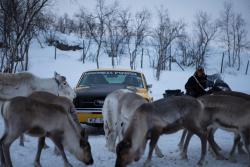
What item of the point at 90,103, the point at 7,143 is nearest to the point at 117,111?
the point at 90,103

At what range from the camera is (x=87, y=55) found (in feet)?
164

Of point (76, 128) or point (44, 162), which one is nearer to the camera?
point (76, 128)

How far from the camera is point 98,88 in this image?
423 inches

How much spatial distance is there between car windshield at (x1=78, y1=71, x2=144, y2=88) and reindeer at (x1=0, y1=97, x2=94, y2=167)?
5.56 meters

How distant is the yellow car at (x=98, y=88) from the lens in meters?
9.91

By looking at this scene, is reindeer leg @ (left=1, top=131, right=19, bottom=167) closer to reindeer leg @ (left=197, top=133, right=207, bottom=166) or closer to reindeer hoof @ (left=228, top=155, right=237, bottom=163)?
reindeer leg @ (left=197, top=133, right=207, bottom=166)

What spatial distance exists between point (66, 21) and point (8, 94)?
58.9 meters

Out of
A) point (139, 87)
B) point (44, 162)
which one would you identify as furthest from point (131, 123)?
point (139, 87)

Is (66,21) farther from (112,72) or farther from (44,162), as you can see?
(44,162)

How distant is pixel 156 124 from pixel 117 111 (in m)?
1.97

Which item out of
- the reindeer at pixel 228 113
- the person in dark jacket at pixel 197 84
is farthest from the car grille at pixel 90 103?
the reindeer at pixel 228 113

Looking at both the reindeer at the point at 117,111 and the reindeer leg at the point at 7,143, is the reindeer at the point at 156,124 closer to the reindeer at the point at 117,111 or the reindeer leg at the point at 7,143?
the reindeer at the point at 117,111

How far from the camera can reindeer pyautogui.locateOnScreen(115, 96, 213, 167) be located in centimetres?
561

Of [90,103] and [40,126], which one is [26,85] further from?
[40,126]
